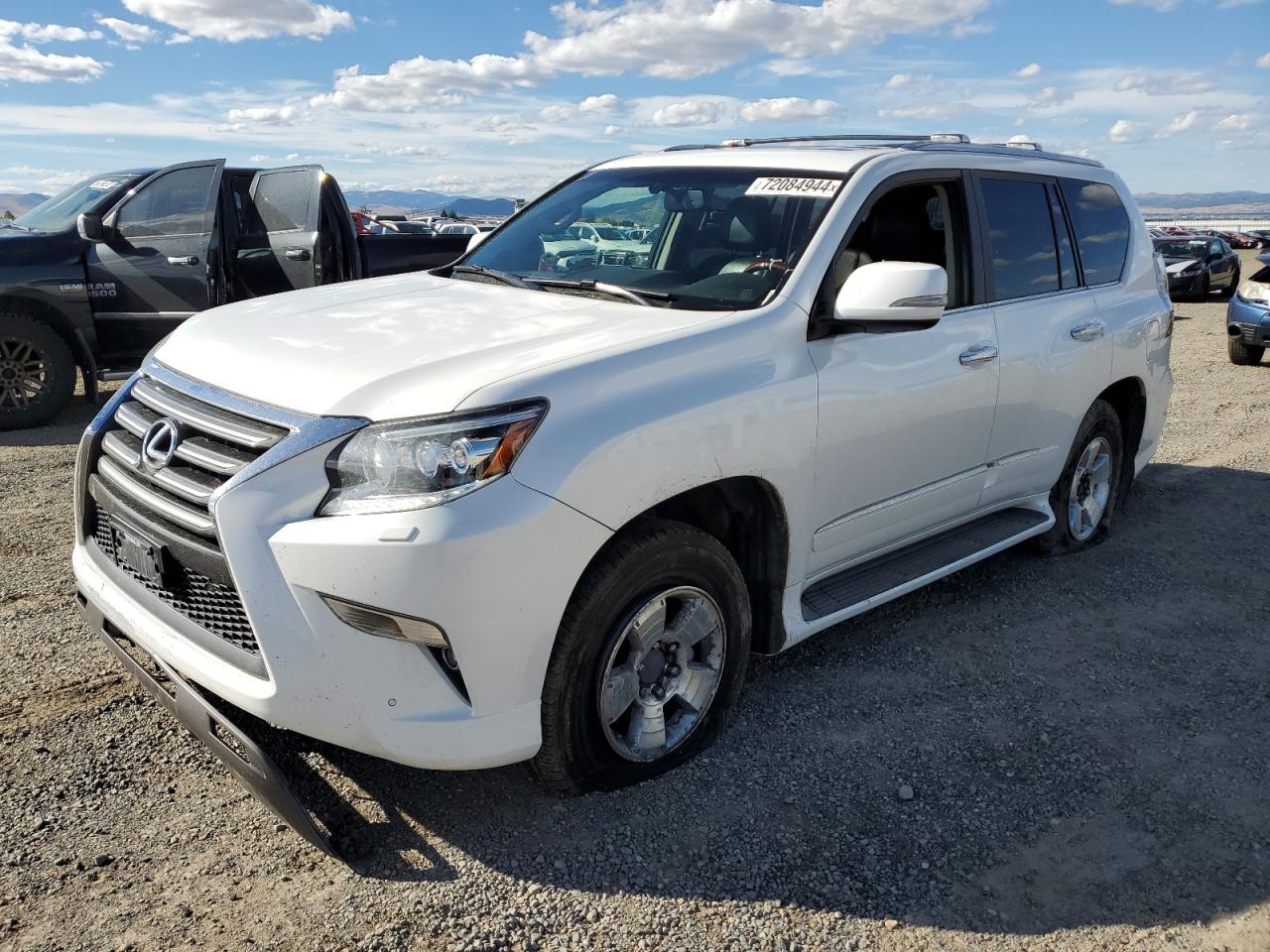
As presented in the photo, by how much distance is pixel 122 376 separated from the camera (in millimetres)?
8031

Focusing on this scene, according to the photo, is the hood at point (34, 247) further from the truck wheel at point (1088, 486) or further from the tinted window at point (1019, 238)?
the truck wheel at point (1088, 486)

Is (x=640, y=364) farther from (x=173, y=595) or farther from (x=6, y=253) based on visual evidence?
(x=6, y=253)

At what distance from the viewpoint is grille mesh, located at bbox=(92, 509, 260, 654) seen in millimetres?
2615

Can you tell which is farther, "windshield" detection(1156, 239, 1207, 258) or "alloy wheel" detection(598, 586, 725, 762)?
"windshield" detection(1156, 239, 1207, 258)

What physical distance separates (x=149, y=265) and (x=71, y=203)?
45.6 inches

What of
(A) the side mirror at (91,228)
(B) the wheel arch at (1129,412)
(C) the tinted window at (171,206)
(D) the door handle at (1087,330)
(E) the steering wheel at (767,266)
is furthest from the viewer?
(C) the tinted window at (171,206)

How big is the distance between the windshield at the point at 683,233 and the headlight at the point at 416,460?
1.09 m

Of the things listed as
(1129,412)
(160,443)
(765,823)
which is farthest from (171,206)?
(765,823)

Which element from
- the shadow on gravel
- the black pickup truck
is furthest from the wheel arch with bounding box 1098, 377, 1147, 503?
the black pickup truck

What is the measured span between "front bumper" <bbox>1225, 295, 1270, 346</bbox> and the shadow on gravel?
8.53 m

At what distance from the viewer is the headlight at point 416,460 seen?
2.49 metres

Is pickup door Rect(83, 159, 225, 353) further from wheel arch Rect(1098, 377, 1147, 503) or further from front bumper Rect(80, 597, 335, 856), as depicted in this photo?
wheel arch Rect(1098, 377, 1147, 503)

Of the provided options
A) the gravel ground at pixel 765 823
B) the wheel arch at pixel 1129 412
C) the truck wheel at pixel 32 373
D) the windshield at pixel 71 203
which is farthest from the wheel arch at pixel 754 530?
the windshield at pixel 71 203

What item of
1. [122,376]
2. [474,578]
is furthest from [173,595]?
[122,376]
